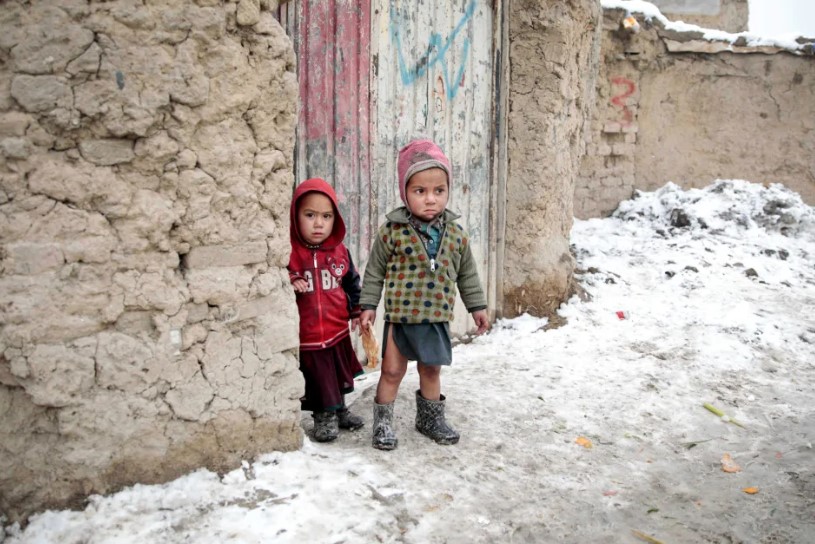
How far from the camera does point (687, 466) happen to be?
112 inches

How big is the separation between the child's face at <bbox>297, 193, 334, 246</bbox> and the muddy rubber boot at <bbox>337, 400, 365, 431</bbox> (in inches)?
31.6

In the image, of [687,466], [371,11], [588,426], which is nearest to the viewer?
[687,466]

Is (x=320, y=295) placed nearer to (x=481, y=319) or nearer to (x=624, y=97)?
(x=481, y=319)

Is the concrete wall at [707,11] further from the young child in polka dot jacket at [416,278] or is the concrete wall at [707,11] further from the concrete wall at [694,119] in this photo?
the young child in polka dot jacket at [416,278]

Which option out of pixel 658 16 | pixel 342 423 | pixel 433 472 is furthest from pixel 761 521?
pixel 658 16

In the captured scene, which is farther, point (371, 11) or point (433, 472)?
point (371, 11)

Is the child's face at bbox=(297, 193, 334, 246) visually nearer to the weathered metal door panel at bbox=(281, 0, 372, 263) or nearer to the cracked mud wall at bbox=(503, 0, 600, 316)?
the weathered metal door panel at bbox=(281, 0, 372, 263)

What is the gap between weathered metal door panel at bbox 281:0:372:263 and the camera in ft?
11.5

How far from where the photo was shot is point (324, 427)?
112 inches

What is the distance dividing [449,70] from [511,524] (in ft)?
9.95

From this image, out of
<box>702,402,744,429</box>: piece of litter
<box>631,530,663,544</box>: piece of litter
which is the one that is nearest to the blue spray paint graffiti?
<box>702,402,744,429</box>: piece of litter

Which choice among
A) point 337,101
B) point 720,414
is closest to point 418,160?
point 337,101

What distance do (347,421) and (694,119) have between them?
8014mm

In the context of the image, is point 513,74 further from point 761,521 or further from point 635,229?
point 635,229
